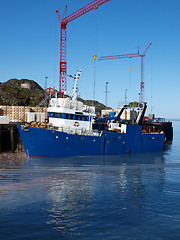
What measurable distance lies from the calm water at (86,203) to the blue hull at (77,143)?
4.53m

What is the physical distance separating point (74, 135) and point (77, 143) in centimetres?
134

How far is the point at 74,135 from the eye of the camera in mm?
30922

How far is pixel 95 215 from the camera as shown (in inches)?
527

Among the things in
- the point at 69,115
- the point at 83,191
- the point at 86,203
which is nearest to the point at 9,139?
the point at 69,115

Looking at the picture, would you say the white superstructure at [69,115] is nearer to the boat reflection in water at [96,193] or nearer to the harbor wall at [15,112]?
the boat reflection in water at [96,193]

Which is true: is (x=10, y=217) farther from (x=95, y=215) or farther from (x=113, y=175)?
(x=113, y=175)

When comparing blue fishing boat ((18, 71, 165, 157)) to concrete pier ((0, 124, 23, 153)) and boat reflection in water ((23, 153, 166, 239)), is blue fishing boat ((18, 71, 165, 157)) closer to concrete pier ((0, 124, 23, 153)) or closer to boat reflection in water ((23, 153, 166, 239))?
boat reflection in water ((23, 153, 166, 239))

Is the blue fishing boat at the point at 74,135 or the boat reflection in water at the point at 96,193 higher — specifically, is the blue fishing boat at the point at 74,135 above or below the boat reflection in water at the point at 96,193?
above

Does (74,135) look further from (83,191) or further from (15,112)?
(15,112)

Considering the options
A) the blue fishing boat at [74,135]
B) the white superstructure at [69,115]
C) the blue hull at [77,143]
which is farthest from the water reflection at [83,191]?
the white superstructure at [69,115]

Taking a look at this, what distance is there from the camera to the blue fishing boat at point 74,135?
29703mm

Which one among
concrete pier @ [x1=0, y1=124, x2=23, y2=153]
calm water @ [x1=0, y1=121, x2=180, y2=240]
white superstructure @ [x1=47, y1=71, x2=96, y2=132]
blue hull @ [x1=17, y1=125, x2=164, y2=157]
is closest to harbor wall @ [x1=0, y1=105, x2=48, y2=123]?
concrete pier @ [x1=0, y1=124, x2=23, y2=153]

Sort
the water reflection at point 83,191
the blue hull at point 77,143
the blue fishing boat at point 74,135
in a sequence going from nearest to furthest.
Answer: the water reflection at point 83,191 < the blue hull at point 77,143 < the blue fishing boat at point 74,135

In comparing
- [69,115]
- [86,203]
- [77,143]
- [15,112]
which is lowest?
[86,203]
